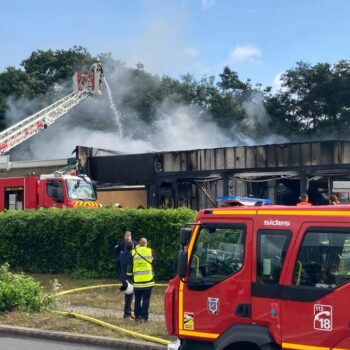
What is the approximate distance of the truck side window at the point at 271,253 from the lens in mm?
5531

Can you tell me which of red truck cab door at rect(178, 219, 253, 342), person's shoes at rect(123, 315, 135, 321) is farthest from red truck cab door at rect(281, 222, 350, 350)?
person's shoes at rect(123, 315, 135, 321)

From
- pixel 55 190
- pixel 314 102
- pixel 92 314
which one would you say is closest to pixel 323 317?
pixel 92 314

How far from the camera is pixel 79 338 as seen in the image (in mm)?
9062

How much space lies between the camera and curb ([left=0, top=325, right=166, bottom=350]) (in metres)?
8.53

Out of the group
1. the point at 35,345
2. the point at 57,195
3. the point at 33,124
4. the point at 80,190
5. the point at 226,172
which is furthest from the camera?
the point at 33,124

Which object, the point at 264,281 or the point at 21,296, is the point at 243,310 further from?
the point at 21,296

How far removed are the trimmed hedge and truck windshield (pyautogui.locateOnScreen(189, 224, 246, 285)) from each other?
27.2ft

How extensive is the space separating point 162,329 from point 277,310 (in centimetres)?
428

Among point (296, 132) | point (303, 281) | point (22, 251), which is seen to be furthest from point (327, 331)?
point (296, 132)

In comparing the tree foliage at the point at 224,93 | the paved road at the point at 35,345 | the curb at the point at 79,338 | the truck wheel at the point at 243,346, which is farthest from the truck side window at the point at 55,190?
the tree foliage at the point at 224,93

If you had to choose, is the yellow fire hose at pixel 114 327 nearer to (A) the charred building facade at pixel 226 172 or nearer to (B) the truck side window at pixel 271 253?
(B) the truck side window at pixel 271 253

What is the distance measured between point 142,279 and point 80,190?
10.8 metres

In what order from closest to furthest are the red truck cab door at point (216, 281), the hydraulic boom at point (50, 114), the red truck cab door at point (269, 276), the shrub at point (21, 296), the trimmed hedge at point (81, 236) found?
the red truck cab door at point (269, 276) → the red truck cab door at point (216, 281) → the shrub at point (21, 296) → the trimmed hedge at point (81, 236) → the hydraulic boom at point (50, 114)

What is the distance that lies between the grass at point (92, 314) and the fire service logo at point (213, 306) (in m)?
3.15
